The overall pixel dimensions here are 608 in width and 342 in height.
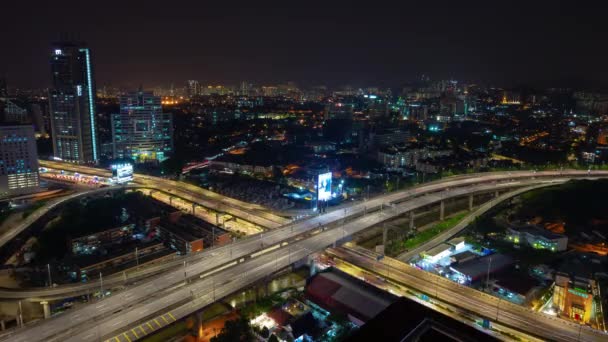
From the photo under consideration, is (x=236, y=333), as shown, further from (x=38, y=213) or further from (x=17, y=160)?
(x=17, y=160)

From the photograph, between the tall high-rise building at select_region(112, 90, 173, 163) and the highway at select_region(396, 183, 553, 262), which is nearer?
the highway at select_region(396, 183, 553, 262)

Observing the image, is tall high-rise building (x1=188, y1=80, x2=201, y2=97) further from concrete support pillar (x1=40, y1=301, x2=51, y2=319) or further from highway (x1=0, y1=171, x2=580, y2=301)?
concrete support pillar (x1=40, y1=301, x2=51, y2=319)

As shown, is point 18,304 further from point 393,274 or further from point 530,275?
point 530,275

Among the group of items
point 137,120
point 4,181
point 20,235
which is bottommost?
point 20,235

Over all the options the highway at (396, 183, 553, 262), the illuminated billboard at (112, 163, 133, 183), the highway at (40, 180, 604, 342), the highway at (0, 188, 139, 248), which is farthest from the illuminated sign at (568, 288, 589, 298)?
the illuminated billboard at (112, 163, 133, 183)

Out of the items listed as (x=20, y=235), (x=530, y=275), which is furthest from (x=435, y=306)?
(x=20, y=235)

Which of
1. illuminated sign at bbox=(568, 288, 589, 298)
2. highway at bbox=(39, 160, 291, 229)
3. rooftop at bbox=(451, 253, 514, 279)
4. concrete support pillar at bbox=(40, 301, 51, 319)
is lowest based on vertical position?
concrete support pillar at bbox=(40, 301, 51, 319)

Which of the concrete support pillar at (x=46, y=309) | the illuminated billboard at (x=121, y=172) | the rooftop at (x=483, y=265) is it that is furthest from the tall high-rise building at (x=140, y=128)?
the rooftop at (x=483, y=265)
